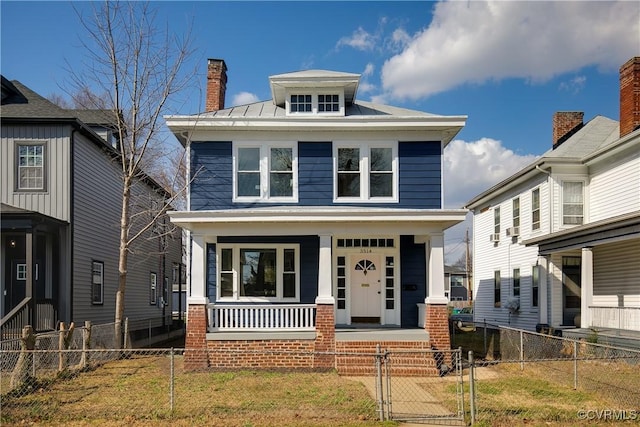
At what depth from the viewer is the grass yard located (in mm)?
8891

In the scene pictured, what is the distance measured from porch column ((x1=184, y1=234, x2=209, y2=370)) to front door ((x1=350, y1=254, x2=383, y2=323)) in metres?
4.39

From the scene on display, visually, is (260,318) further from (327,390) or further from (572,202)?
(572,202)

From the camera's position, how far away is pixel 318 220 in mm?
14602

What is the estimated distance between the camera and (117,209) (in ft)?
73.0

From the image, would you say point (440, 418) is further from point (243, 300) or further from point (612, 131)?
point (612, 131)

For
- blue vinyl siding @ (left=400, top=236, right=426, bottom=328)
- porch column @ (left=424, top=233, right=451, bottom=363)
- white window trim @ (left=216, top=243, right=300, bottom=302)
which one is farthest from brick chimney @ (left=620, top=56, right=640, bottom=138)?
white window trim @ (left=216, top=243, right=300, bottom=302)

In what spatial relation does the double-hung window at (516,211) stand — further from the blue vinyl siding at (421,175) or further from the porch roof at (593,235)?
the blue vinyl siding at (421,175)

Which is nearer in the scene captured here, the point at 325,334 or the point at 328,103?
the point at 325,334

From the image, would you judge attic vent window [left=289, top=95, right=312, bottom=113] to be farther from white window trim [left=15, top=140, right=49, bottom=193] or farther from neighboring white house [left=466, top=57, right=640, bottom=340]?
neighboring white house [left=466, top=57, right=640, bottom=340]

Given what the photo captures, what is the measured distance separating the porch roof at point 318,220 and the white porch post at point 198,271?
13.3 inches

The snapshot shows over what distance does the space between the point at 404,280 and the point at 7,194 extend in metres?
11.7

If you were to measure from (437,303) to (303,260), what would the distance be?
3935 millimetres

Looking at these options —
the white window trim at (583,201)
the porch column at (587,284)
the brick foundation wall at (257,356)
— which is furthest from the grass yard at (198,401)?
the white window trim at (583,201)

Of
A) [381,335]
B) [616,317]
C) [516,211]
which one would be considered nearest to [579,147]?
[516,211]
